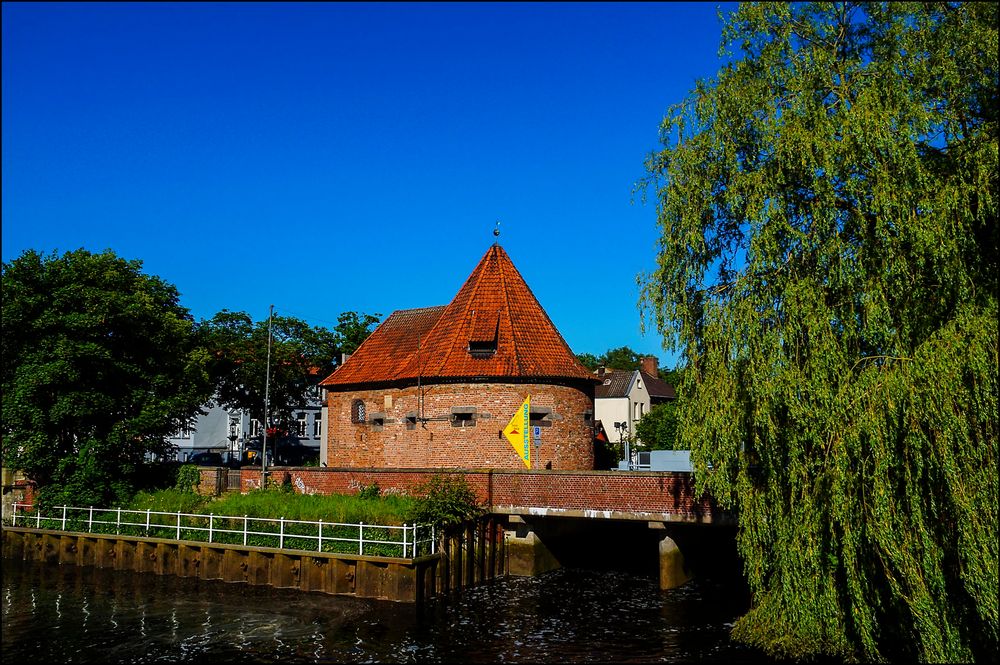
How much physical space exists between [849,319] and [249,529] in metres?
18.8

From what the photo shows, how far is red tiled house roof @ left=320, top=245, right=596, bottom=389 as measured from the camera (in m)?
30.3

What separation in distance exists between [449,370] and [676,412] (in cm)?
1479

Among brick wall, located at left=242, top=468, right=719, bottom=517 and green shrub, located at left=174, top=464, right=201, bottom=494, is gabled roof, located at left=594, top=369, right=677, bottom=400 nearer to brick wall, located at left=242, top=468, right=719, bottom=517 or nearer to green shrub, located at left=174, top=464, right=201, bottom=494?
brick wall, located at left=242, top=468, right=719, bottom=517

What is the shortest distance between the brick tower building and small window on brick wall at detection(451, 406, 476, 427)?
4 cm

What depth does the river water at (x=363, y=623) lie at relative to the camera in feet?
55.9

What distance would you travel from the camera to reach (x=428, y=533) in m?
22.6

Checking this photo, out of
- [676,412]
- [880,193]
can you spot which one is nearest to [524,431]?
[676,412]

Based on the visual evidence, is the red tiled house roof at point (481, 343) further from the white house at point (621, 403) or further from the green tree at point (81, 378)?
the white house at point (621, 403)

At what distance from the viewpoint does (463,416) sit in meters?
30.2

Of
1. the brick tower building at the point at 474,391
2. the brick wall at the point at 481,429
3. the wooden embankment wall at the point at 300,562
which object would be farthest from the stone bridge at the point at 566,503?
the brick wall at the point at 481,429

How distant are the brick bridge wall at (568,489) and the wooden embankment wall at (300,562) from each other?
52.8 inches

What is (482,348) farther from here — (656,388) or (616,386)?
(656,388)

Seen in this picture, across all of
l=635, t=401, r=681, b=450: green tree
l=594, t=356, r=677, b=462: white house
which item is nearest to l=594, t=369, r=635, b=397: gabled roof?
l=594, t=356, r=677, b=462: white house

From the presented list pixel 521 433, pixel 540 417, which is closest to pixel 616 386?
pixel 540 417
